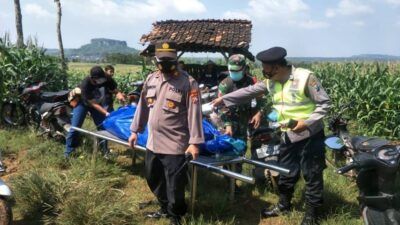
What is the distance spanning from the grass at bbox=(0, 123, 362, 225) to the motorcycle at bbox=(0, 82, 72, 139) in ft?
6.07

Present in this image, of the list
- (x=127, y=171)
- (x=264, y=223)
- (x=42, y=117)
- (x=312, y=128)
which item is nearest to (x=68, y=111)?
(x=42, y=117)

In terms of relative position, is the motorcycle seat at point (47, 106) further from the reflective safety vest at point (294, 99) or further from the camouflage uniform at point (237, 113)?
the reflective safety vest at point (294, 99)

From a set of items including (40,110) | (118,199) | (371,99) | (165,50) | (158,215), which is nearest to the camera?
(165,50)

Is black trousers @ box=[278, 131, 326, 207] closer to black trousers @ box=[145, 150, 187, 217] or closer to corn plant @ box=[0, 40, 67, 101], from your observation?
black trousers @ box=[145, 150, 187, 217]

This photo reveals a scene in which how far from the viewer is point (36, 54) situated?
31.5 ft

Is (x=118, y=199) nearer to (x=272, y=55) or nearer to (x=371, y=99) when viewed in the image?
(x=272, y=55)

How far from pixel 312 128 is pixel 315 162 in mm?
326

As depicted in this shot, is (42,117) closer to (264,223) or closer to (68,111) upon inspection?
(68,111)

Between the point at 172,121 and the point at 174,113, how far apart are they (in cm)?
8

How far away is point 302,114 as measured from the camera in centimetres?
401

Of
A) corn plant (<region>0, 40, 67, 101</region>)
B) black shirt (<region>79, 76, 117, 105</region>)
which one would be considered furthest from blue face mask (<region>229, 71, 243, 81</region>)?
corn plant (<region>0, 40, 67, 101</region>)

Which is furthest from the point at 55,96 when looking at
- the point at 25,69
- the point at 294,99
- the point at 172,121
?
the point at 294,99

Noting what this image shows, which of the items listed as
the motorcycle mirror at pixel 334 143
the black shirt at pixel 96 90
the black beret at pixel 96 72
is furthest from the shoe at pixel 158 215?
the black beret at pixel 96 72

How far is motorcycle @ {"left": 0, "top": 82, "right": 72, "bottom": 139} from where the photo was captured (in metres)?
7.68
